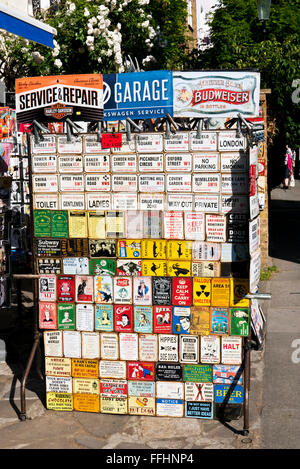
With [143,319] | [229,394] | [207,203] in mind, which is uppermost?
[207,203]

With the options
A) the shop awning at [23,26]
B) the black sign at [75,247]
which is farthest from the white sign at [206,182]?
the shop awning at [23,26]

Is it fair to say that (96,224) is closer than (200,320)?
No

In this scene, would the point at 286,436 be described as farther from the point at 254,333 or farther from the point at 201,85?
the point at 201,85

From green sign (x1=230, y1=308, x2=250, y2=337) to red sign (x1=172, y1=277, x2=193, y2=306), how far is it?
43 centimetres

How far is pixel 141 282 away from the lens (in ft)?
20.2

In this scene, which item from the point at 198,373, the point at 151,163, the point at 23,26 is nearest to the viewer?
the point at 151,163

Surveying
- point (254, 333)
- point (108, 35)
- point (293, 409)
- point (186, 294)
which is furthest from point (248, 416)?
point (108, 35)

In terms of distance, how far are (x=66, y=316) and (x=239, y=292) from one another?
179 cm

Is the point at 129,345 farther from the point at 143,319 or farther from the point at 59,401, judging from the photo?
the point at 59,401

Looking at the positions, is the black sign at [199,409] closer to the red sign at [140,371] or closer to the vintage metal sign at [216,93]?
the red sign at [140,371]

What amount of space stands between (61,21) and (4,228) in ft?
27.4

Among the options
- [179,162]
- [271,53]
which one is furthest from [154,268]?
[271,53]

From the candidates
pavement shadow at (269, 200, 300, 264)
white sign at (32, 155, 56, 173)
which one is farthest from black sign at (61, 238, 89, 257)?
pavement shadow at (269, 200, 300, 264)

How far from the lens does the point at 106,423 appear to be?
6.16 m
